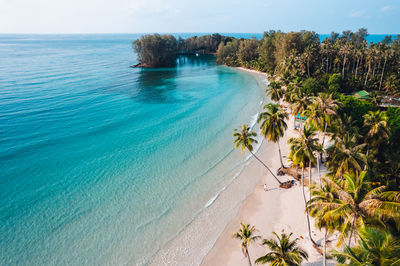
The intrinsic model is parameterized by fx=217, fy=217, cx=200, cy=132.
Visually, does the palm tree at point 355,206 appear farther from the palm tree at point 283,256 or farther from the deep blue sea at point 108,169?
the deep blue sea at point 108,169

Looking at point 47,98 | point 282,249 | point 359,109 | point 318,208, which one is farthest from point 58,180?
point 359,109

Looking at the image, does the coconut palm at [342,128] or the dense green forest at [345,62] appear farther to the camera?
the dense green forest at [345,62]

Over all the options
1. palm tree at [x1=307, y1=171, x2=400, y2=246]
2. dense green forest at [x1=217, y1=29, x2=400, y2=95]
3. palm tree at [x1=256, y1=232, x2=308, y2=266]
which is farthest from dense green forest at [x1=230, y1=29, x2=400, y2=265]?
dense green forest at [x1=217, y1=29, x2=400, y2=95]

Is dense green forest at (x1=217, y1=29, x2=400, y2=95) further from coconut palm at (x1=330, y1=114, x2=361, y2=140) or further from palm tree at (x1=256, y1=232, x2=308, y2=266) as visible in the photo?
palm tree at (x1=256, y1=232, x2=308, y2=266)

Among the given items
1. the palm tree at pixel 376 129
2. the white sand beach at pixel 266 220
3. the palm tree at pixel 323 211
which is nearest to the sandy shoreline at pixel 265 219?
the white sand beach at pixel 266 220

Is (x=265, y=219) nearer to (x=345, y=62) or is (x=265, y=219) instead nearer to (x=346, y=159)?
(x=346, y=159)

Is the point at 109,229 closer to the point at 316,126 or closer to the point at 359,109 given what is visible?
the point at 316,126

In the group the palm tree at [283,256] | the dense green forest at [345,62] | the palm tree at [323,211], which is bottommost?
the palm tree at [283,256]
